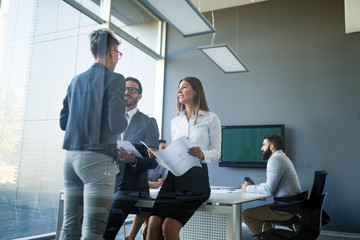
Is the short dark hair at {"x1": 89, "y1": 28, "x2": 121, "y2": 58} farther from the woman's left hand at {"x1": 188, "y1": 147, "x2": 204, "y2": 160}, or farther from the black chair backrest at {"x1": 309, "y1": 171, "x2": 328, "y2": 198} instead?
the black chair backrest at {"x1": 309, "y1": 171, "x2": 328, "y2": 198}

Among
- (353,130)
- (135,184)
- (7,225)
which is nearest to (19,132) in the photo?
(7,225)

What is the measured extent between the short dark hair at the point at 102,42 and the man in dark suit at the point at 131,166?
249mm

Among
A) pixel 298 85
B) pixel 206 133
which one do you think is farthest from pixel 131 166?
pixel 298 85

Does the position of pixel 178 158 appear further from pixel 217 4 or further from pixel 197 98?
pixel 217 4

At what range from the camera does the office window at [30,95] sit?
2.15 m

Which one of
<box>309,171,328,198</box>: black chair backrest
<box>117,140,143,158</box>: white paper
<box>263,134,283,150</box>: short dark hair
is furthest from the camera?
<box>309,171,328,198</box>: black chair backrest

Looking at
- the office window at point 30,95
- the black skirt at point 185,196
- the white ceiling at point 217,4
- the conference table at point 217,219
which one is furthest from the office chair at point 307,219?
the white ceiling at point 217,4

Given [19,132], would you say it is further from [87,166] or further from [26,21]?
[87,166]

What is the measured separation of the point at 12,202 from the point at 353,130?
173 inches

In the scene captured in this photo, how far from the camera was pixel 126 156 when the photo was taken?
65.9 inches

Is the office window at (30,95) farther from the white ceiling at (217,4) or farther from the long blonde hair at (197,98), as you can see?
the white ceiling at (217,4)

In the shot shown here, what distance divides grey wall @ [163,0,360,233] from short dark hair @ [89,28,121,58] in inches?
156

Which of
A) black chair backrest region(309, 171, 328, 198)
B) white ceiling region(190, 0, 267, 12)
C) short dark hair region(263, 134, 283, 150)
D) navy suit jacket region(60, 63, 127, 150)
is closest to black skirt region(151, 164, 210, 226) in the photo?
navy suit jacket region(60, 63, 127, 150)

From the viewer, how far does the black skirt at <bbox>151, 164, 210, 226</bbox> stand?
183 centimetres
